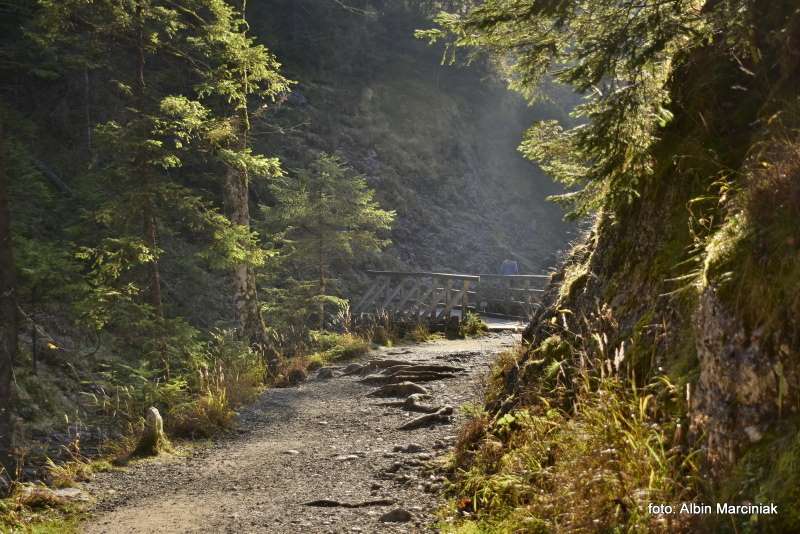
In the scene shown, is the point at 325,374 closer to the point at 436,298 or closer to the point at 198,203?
the point at 198,203

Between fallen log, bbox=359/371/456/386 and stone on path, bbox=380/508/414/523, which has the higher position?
stone on path, bbox=380/508/414/523

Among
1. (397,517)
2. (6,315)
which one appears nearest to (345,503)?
(397,517)

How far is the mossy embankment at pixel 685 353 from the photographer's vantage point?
107 inches

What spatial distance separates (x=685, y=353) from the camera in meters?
3.56

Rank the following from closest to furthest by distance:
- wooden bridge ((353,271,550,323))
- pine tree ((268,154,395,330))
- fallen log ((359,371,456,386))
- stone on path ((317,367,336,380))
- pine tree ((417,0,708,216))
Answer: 1. pine tree ((417,0,708,216))
2. fallen log ((359,371,456,386))
3. stone on path ((317,367,336,380))
4. pine tree ((268,154,395,330))
5. wooden bridge ((353,271,550,323))

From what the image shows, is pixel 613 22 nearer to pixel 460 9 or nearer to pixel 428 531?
pixel 428 531

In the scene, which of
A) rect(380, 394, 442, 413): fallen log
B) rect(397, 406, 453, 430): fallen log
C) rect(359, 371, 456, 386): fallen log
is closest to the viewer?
rect(397, 406, 453, 430): fallen log

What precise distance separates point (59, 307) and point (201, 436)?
8732 mm

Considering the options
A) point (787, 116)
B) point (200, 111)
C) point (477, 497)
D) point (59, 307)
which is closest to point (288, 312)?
point (59, 307)

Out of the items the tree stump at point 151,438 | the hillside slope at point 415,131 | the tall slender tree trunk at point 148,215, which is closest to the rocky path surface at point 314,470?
the tree stump at point 151,438

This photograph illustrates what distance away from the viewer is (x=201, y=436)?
344 inches

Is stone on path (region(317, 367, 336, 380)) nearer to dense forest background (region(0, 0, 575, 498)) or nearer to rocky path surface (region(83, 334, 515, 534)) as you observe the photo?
dense forest background (region(0, 0, 575, 498))

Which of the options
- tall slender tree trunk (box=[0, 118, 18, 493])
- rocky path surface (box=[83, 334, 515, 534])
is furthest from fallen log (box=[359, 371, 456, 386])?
tall slender tree trunk (box=[0, 118, 18, 493])

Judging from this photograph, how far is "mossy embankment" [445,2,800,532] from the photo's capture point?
8.91ft
